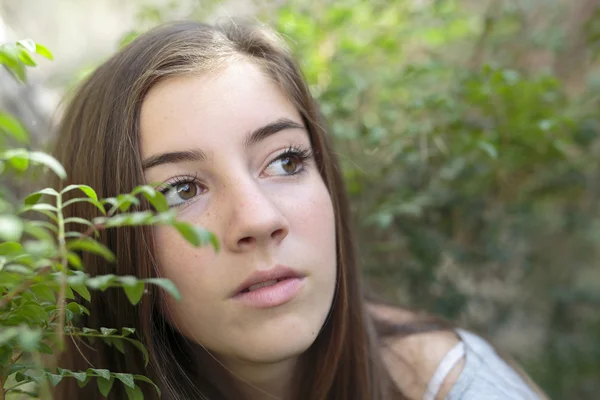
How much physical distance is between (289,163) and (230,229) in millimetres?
284

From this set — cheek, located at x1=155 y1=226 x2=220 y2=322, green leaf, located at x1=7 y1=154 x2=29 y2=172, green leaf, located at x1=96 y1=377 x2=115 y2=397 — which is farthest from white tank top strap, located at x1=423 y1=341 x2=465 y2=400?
green leaf, located at x1=7 y1=154 x2=29 y2=172

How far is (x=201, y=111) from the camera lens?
1229mm

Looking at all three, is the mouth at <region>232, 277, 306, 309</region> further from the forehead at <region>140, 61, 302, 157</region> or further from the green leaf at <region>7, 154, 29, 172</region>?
the green leaf at <region>7, 154, 29, 172</region>

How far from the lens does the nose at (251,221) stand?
3.78ft

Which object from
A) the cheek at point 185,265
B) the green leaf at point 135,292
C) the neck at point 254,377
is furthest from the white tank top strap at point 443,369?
the green leaf at point 135,292

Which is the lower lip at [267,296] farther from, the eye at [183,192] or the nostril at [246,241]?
the eye at [183,192]

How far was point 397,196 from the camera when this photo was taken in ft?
6.64

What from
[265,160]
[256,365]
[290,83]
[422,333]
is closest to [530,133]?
[422,333]

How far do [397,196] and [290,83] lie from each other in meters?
0.74

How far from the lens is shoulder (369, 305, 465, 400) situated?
1613 mm

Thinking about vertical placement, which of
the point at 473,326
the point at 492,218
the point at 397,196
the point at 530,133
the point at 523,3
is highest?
the point at 523,3

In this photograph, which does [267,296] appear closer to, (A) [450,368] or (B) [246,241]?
(B) [246,241]

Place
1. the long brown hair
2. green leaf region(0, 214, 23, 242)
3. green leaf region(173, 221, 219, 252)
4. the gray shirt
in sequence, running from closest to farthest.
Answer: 1. green leaf region(0, 214, 23, 242)
2. green leaf region(173, 221, 219, 252)
3. the long brown hair
4. the gray shirt

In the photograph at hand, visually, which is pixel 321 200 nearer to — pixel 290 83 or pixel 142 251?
pixel 290 83
